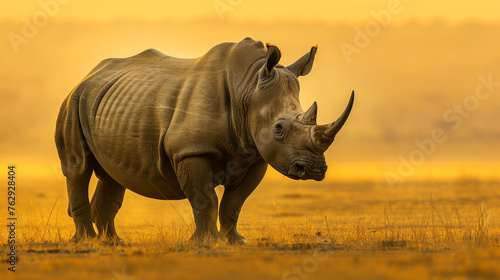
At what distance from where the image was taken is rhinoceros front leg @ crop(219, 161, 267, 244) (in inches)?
427

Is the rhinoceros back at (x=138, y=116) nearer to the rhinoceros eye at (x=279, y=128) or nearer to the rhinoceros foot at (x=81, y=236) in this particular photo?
the rhinoceros foot at (x=81, y=236)

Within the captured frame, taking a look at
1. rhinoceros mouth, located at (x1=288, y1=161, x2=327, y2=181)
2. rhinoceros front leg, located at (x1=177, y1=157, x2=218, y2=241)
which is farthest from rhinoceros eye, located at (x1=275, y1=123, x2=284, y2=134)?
rhinoceros front leg, located at (x1=177, y1=157, x2=218, y2=241)

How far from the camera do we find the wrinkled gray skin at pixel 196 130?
984 centimetres

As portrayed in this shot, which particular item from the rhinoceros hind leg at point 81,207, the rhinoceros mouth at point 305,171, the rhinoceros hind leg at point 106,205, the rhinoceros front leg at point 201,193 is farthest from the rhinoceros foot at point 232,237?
the rhinoceros hind leg at point 106,205

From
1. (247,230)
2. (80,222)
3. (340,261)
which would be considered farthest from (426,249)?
(80,222)

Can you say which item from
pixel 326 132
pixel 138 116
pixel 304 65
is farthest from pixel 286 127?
pixel 138 116

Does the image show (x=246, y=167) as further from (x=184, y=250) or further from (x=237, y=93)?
(x=184, y=250)

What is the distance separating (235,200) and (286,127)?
5.28 ft

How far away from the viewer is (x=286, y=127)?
9703 mm

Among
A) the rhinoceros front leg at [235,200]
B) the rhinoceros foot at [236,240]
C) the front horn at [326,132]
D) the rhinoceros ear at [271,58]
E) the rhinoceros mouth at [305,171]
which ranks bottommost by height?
the rhinoceros foot at [236,240]

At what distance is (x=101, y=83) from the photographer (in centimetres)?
1217

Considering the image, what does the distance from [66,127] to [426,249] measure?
18.3 ft

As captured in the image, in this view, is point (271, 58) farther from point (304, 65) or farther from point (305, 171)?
point (305, 171)

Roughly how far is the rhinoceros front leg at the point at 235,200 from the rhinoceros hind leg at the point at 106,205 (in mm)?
2504
